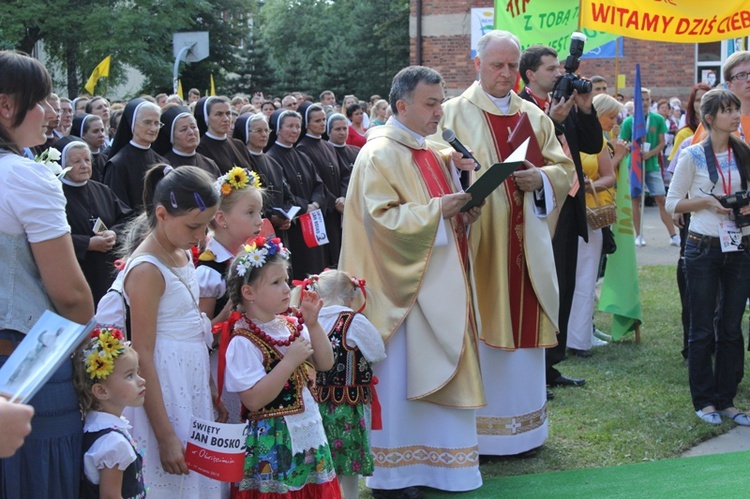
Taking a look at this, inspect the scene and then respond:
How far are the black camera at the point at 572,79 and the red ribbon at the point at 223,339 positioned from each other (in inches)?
136

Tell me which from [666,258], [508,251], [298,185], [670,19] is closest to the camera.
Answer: [508,251]

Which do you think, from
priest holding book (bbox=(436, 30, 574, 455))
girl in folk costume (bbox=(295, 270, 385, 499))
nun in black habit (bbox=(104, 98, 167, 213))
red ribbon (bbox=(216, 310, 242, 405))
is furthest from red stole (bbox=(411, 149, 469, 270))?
nun in black habit (bbox=(104, 98, 167, 213))

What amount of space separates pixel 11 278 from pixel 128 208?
4310mm

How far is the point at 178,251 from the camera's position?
3.79 meters

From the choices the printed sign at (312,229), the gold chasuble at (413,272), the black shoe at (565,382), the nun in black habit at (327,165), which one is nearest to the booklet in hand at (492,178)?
the gold chasuble at (413,272)

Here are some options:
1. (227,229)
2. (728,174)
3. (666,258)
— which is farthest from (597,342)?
(227,229)

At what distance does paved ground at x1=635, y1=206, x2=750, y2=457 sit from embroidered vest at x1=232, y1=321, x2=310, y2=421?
305 centimetres

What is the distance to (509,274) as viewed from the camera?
19.1 feet

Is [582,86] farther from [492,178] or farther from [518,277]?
[492,178]

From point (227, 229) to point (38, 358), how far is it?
1948mm

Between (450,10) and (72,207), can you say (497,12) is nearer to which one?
(72,207)

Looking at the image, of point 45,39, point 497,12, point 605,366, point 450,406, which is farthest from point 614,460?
point 45,39

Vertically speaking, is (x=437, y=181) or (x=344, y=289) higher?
(x=437, y=181)

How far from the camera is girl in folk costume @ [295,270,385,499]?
457cm
